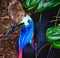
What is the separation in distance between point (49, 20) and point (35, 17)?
6 cm

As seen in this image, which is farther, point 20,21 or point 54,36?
point 20,21

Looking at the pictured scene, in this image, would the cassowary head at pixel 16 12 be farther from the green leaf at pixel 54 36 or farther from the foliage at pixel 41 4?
the green leaf at pixel 54 36

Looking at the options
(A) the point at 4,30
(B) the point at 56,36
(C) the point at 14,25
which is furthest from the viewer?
(A) the point at 4,30

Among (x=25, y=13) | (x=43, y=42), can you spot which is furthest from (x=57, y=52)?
(x=25, y=13)

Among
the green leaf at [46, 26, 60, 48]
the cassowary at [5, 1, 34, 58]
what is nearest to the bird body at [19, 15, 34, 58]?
the cassowary at [5, 1, 34, 58]

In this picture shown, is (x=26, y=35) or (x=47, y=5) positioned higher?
(x=47, y=5)

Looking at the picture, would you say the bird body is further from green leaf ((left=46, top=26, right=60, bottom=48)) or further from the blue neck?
green leaf ((left=46, top=26, right=60, bottom=48))

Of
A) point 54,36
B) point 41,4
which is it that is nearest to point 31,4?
point 41,4

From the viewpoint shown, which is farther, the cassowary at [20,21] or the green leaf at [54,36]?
the cassowary at [20,21]

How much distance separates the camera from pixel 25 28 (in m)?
0.92

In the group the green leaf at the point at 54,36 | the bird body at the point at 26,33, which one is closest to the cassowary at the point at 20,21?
the bird body at the point at 26,33

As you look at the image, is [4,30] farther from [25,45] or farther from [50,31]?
[50,31]

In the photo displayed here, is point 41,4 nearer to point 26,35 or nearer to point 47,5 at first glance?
point 47,5

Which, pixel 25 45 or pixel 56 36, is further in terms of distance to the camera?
pixel 25 45
